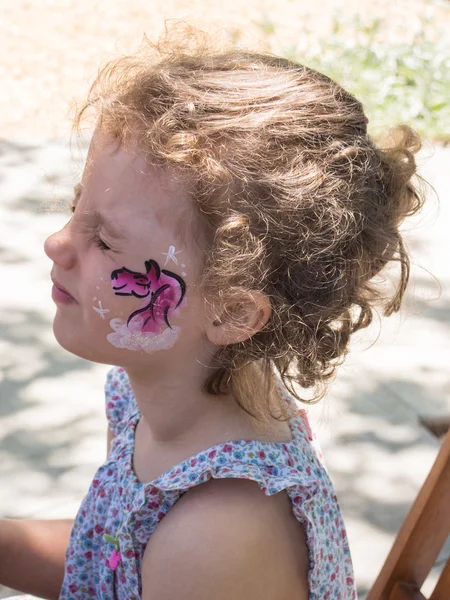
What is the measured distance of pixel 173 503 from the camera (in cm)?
162

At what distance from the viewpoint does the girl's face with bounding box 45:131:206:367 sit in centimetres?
151

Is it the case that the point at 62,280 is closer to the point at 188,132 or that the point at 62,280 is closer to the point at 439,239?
the point at 188,132

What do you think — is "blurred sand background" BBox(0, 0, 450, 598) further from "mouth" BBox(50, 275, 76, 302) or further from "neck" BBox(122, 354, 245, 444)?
"mouth" BBox(50, 275, 76, 302)

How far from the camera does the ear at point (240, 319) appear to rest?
5.16ft

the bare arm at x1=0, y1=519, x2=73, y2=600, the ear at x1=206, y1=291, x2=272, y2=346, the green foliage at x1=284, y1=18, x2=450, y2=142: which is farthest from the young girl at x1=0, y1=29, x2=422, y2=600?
the green foliage at x1=284, y1=18, x2=450, y2=142

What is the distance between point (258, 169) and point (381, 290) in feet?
1.43

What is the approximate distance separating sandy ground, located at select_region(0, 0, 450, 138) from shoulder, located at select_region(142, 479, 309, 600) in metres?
4.20

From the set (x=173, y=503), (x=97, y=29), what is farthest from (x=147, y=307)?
(x=97, y=29)

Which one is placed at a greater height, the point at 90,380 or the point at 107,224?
the point at 107,224

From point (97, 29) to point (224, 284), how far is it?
19.0 feet

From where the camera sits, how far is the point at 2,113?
5.46 meters

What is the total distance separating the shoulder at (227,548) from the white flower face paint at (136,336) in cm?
28

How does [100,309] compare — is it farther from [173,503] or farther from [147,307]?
[173,503]

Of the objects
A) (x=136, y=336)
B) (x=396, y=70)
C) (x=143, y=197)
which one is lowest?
(x=396, y=70)
